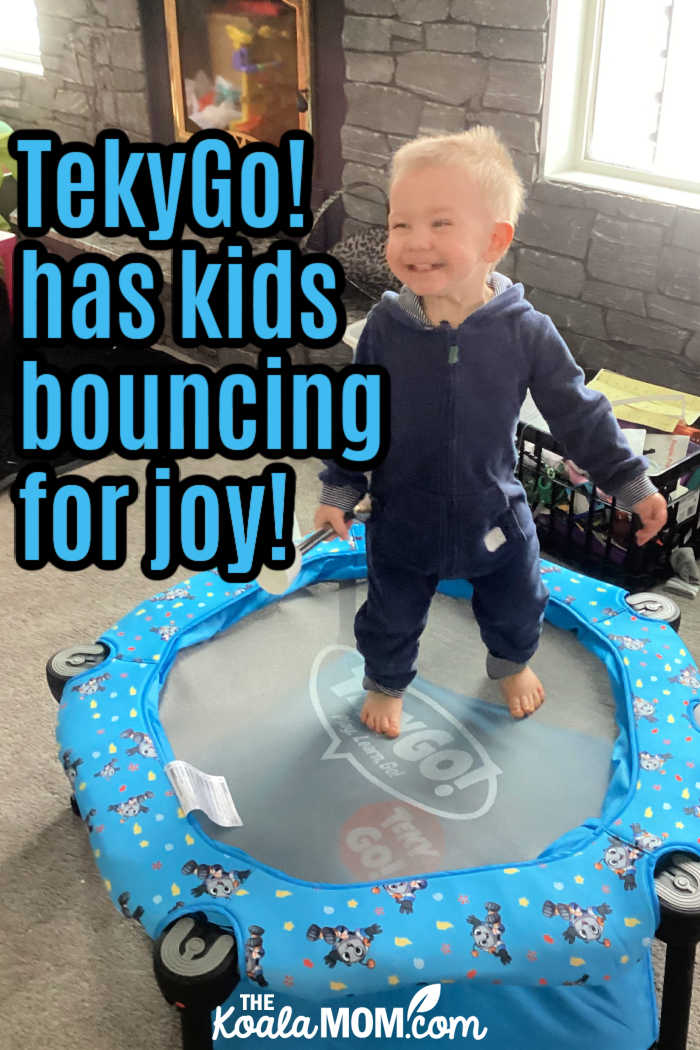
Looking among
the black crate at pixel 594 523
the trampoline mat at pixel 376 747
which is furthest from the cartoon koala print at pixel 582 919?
the black crate at pixel 594 523

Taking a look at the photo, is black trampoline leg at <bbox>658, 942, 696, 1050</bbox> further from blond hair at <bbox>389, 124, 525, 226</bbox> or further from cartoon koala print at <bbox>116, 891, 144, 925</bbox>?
blond hair at <bbox>389, 124, 525, 226</bbox>

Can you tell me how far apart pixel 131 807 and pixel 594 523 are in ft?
3.66

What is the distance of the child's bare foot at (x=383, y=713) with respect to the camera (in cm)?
146

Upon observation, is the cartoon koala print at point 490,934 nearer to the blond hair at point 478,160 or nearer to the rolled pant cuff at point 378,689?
the rolled pant cuff at point 378,689

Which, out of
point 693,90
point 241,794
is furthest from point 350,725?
point 693,90

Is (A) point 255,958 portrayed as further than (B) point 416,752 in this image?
No

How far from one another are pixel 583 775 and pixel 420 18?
1810 millimetres

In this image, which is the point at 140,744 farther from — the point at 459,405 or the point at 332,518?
the point at 459,405

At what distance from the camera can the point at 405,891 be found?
1.17 meters

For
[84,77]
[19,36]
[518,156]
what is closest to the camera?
[518,156]

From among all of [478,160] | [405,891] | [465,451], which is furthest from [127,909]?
[478,160]

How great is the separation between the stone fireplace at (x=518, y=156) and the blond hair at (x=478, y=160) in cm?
107

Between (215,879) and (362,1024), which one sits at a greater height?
(215,879)

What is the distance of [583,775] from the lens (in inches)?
53.8
